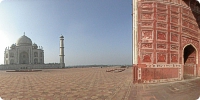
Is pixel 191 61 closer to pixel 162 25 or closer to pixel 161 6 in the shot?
pixel 162 25

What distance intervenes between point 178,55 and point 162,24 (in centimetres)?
81

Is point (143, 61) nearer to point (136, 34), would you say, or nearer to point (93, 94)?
point (136, 34)

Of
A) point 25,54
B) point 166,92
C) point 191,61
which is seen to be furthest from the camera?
point 191,61

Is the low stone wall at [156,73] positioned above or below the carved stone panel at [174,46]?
below

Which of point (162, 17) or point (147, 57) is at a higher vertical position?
point (162, 17)

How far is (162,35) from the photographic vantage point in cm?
238

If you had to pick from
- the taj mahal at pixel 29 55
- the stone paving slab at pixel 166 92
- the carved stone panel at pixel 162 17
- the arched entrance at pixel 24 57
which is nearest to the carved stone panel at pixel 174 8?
the carved stone panel at pixel 162 17

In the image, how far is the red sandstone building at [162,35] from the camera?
2213mm

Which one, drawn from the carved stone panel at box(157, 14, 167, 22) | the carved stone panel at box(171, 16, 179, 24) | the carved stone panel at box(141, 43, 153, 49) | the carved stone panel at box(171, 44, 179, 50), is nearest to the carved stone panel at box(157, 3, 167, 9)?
the carved stone panel at box(157, 14, 167, 22)

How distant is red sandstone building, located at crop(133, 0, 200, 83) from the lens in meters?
2.21

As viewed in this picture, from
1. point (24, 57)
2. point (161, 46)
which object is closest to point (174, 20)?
point (161, 46)

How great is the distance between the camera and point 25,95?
218 centimetres

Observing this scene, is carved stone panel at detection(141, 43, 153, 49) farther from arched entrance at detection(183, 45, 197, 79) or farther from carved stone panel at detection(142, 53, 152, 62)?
arched entrance at detection(183, 45, 197, 79)

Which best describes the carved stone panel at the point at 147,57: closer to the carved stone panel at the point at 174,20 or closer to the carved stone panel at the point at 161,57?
the carved stone panel at the point at 161,57
